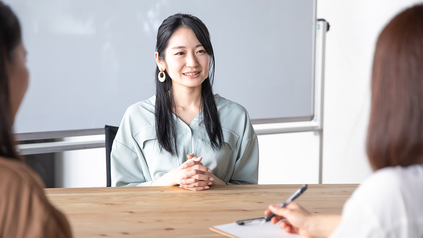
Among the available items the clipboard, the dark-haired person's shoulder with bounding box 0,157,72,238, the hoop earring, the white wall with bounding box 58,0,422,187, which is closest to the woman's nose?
the hoop earring

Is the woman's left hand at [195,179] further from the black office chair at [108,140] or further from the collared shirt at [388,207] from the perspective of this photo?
the collared shirt at [388,207]

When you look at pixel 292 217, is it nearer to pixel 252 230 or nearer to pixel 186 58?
pixel 252 230

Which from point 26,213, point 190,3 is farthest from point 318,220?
point 190,3

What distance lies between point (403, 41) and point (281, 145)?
9.69 ft

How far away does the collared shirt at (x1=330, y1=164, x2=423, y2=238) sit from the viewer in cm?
62

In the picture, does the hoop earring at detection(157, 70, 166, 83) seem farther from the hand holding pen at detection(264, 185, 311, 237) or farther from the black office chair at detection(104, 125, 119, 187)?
the hand holding pen at detection(264, 185, 311, 237)

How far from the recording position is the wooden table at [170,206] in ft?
3.48

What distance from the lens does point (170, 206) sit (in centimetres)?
127

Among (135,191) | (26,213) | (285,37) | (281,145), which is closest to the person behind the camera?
(26,213)

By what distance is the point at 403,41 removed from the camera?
0.65 m

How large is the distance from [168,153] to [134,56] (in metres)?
1.15

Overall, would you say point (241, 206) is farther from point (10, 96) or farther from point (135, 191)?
point (10, 96)

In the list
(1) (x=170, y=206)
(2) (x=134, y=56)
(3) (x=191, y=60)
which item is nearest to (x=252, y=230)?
(1) (x=170, y=206)

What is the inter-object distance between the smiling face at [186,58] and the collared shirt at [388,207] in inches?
47.4
